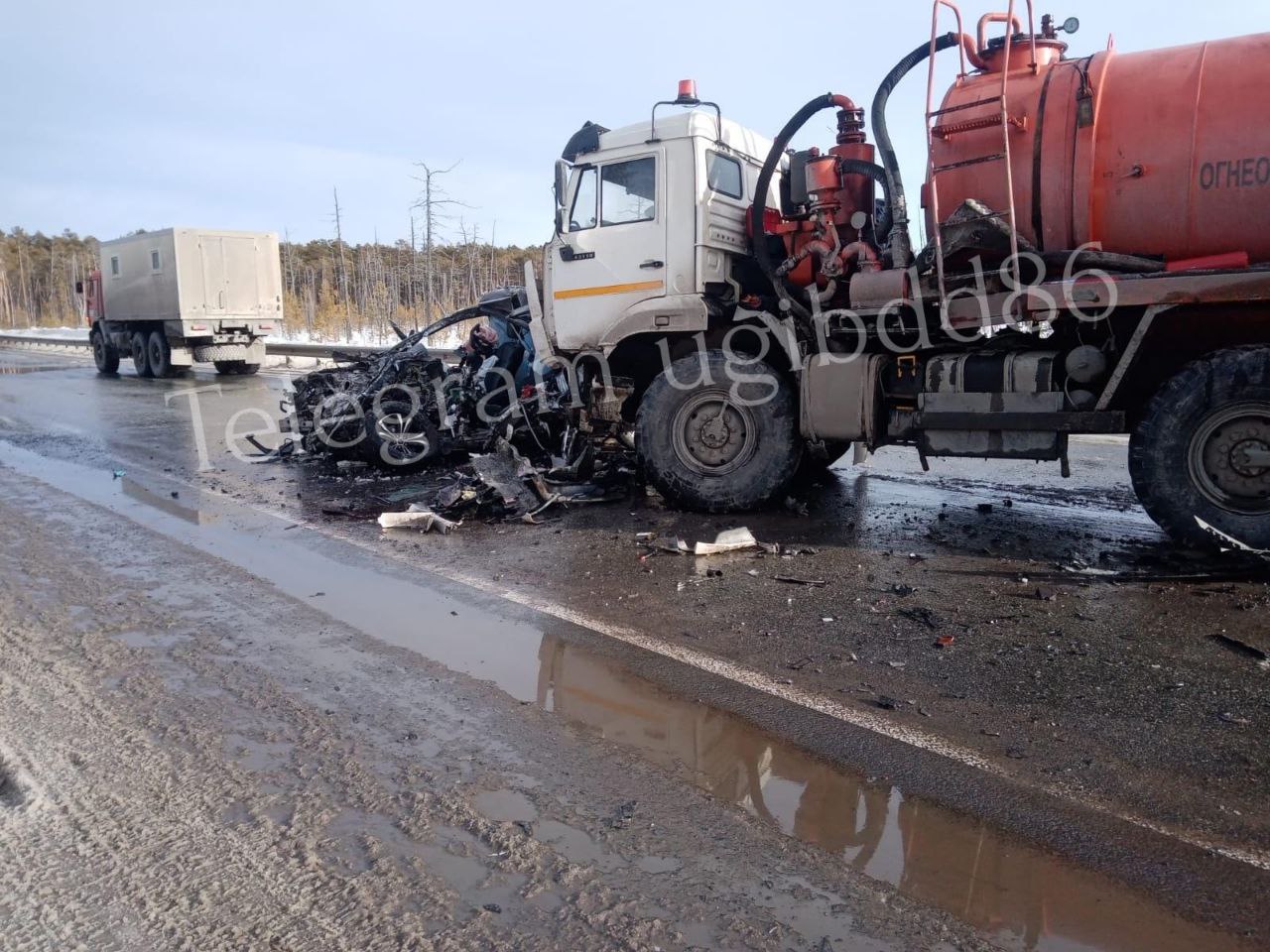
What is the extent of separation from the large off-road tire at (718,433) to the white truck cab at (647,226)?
0.46 meters

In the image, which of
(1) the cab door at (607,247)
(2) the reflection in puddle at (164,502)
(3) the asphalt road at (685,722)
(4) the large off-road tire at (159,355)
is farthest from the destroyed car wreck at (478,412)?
(4) the large off-road tire at (159,355)

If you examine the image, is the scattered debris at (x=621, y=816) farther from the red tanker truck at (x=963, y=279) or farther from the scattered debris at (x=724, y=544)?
the red tanker truck at (x=963, y=279)

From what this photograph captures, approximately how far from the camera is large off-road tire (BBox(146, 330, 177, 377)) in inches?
883

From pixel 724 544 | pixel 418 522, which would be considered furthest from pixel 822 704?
pixel 418 522

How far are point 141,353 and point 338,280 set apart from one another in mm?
36854

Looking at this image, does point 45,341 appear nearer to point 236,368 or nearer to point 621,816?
point 236,368

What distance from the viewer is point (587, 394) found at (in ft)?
25.1

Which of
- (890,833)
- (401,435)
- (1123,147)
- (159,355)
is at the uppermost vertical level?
(1123,147)

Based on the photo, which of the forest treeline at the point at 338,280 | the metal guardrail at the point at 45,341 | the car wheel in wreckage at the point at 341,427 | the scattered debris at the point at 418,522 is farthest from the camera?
the forest treeline at the point at 338,280

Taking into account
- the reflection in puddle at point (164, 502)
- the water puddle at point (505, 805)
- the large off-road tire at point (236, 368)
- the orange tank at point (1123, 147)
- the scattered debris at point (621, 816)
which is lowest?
the scattered debris at point (621, 816)

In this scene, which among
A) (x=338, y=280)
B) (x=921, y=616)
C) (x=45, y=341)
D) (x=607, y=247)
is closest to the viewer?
(x=921, y=616)

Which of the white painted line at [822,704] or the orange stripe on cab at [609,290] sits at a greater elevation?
Answer: the orange stripe on cab at [609,290]

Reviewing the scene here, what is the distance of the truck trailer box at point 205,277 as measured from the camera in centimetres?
2156

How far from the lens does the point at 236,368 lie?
23391 millimetres
